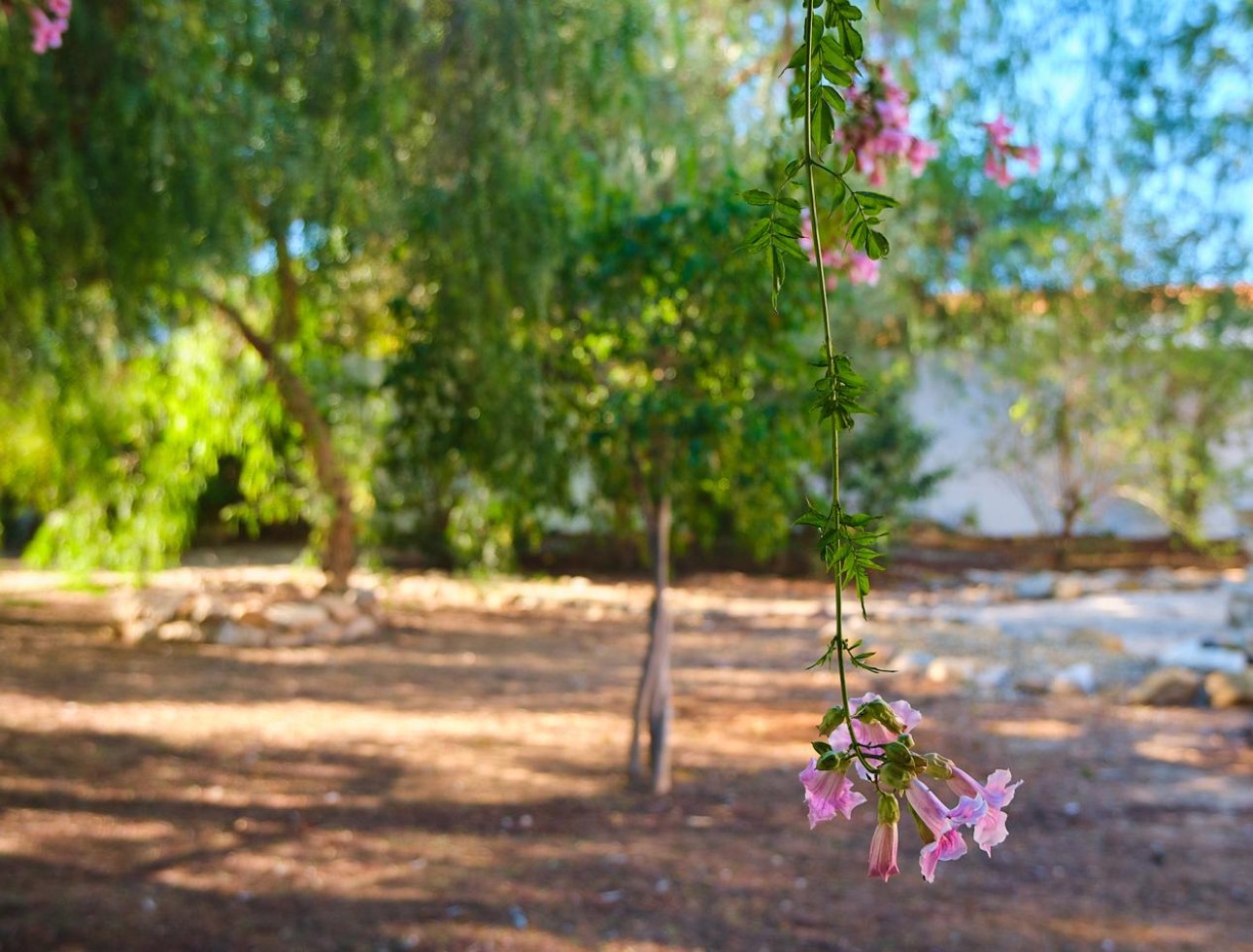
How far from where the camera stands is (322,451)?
7.79 meters

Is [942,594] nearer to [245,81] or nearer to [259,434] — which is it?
[259,434]

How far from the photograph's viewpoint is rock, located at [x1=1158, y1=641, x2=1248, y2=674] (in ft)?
20.5

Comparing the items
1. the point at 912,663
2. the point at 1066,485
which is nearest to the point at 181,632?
the point at 912,663

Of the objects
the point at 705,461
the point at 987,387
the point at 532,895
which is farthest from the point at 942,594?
the point at 532,895

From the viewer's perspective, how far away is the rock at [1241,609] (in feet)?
23.7

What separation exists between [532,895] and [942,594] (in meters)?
7.20

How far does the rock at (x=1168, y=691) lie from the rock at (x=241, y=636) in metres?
4.75

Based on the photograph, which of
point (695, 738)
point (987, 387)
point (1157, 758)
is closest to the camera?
point (1157, 758)

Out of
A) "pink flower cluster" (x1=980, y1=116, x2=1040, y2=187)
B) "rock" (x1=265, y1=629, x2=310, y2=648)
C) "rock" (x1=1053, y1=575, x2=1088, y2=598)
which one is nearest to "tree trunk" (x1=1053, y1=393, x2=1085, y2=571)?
"rock" (x1=1053, y1=575, x2=1088, y2=598)

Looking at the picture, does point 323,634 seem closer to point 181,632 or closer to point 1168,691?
point 181,632

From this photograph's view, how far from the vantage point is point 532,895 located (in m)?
3.42

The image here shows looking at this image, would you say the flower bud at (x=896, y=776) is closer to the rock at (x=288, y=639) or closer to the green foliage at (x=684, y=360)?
the green foliage at (x=684, y=360)

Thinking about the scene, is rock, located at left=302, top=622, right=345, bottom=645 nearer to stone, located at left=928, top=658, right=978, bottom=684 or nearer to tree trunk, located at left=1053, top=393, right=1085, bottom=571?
stone, located at left=928, top=658, right=978, bottom=684

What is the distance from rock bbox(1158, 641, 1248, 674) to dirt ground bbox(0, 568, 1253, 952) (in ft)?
1.88
